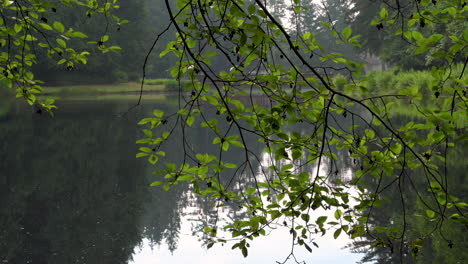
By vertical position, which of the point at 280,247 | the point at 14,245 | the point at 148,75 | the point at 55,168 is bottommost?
the point at 280,247

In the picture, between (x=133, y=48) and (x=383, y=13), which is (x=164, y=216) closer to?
(x=383, y=13)

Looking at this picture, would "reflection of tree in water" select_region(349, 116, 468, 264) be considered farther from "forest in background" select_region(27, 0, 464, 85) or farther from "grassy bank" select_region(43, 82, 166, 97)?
"grassy bank" select_region(43, 82, 166, 97)

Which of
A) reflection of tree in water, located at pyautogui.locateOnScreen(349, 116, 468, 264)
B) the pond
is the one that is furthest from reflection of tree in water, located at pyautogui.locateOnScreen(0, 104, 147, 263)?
reflection of tree in water, located at pyautogui.locateOnScreen(349, 116, 468, 264)

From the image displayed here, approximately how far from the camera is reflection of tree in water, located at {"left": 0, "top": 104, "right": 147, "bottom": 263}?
7.45 m

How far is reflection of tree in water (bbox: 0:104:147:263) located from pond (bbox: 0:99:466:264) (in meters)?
0.02

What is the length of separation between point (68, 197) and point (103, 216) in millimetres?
1770

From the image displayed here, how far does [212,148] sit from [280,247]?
12200 millimetres

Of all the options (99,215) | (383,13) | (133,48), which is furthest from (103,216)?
(133,48)

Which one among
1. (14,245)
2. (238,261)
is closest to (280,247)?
(238,261)

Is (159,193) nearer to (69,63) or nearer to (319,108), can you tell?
(69,63)

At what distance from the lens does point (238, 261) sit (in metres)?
7.24

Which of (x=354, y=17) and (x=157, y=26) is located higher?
(x=157, y=26)

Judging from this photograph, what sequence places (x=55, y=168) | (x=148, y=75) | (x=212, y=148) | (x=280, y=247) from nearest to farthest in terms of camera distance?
(x=280, y=247), (x=55, y=168), (x=212, y=148), (x=148, y=75)

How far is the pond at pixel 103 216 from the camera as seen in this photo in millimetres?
7359
